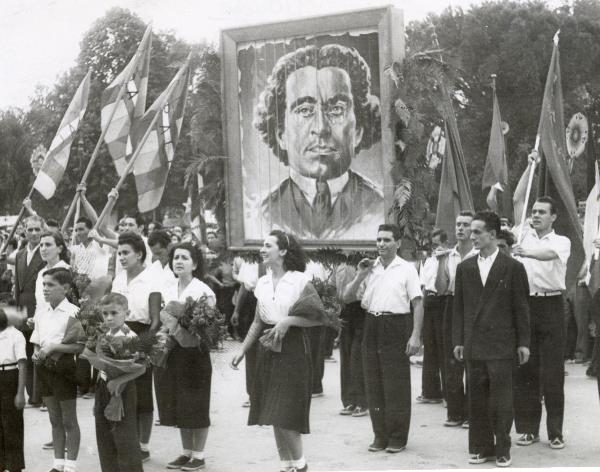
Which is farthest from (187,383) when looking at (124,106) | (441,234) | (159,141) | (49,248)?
(124,106)

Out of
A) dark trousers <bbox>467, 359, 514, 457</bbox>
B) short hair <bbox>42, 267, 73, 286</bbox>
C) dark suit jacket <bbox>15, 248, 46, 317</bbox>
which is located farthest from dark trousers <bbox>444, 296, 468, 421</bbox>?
dark suit jacket <bbox>15, 248, 46, 317</bbox>

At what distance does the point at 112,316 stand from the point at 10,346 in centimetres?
92

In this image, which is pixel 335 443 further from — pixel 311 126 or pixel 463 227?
pixel 311 126

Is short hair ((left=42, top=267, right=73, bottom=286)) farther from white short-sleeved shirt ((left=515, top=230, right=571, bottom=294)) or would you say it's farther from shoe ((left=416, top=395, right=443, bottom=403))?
shoe ((left=416, top=395, right=443, bottom=403))

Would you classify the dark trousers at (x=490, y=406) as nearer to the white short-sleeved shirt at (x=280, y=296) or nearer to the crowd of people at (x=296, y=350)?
the crowd of people at (x=296, y=350)

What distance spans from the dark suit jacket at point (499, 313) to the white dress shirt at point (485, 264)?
0.03m

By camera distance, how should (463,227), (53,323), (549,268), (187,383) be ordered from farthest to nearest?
(463,227) < (549,268) < (187,383) < (53,323)

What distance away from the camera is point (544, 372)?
6895 millimetres

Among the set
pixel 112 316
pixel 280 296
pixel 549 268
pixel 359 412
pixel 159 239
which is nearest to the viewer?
pixel 112 316

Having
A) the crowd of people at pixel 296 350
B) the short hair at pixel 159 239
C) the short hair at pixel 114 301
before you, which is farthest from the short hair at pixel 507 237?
the short hair at pixel 114 301

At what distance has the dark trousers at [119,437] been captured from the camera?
223 inches

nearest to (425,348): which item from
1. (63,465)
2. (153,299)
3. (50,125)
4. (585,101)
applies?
(153,299)

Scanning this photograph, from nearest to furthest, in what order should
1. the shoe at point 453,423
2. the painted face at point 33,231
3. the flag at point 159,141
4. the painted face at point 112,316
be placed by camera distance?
the painted face at point 112,316 → the shoe at point 453,423 → the painted face at point 33,231 → the flag at point 159,141

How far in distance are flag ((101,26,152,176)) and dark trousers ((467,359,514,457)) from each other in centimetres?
520
